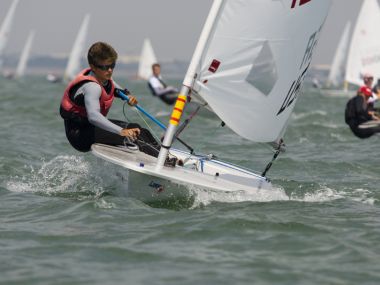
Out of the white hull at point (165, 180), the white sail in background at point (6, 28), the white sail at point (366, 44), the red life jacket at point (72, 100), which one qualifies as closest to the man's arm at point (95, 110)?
the red life jacket at point (72, 100)

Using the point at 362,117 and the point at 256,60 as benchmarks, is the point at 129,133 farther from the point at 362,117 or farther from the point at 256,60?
the point at 362,117

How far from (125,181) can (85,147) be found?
0.75 meters

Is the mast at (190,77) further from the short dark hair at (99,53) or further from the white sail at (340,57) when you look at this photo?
the white sail at (340,57)

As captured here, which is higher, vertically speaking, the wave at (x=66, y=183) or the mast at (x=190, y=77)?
the mast at (x=190, y=77)

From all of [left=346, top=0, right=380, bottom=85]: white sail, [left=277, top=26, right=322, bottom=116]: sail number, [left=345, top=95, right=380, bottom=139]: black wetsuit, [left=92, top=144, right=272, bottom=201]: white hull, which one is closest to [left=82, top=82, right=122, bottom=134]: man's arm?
[left=92, top=144, right=272, bottom=201]: white hull

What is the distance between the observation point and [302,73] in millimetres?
6582

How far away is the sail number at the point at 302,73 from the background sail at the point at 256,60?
0.01 metres

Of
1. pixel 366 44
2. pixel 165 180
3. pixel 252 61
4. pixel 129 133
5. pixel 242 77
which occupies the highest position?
pixel 366 44

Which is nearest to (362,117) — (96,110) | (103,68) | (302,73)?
(302,73)

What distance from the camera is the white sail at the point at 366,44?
18.5 m

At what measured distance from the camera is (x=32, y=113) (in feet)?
56.5

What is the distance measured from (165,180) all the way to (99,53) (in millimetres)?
1192

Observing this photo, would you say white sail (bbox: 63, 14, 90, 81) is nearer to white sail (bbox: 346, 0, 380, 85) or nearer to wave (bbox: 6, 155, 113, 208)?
white sail (bbox: 346, 0, 380, 85)

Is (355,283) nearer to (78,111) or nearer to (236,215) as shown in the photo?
(236,215)
